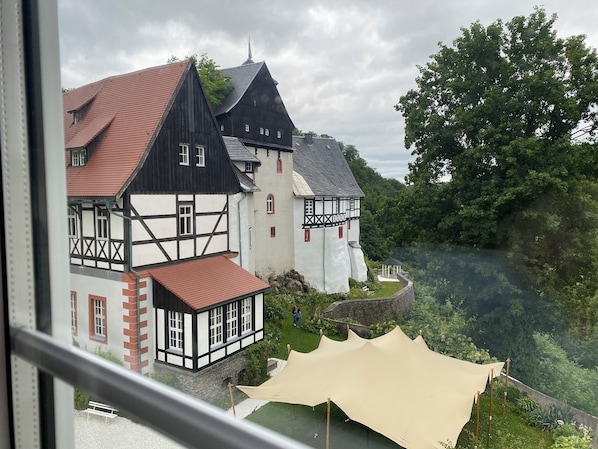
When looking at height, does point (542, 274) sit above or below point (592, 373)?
above

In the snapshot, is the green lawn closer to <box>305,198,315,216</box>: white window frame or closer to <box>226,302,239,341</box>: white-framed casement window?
<box>226,302,239,341</box>: white-framed casement window

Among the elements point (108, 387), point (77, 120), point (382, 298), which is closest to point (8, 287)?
point (108, 387)

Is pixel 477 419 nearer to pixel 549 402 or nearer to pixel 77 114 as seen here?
pixel 549 402

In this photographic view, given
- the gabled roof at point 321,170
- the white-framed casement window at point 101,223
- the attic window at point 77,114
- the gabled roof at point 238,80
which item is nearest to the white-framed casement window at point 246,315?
the gabled roof at point 321,170

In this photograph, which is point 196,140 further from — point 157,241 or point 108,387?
point 108,387

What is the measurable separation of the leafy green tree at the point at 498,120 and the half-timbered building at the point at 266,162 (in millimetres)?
588

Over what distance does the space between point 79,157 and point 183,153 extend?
0.45m

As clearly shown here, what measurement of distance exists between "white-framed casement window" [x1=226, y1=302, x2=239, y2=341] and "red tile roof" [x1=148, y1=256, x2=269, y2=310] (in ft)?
0.14

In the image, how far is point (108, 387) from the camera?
0.58 m

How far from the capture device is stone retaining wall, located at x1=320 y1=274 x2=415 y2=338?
117 cm

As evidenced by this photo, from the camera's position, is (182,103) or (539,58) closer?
(539,58)

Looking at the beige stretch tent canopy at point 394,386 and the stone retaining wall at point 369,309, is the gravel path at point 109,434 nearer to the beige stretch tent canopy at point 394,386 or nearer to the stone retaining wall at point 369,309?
the beige stretch tent canopy at point 394,386

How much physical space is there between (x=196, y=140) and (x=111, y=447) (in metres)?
1.14

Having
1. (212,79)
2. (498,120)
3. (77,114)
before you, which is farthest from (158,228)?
(498,120)
